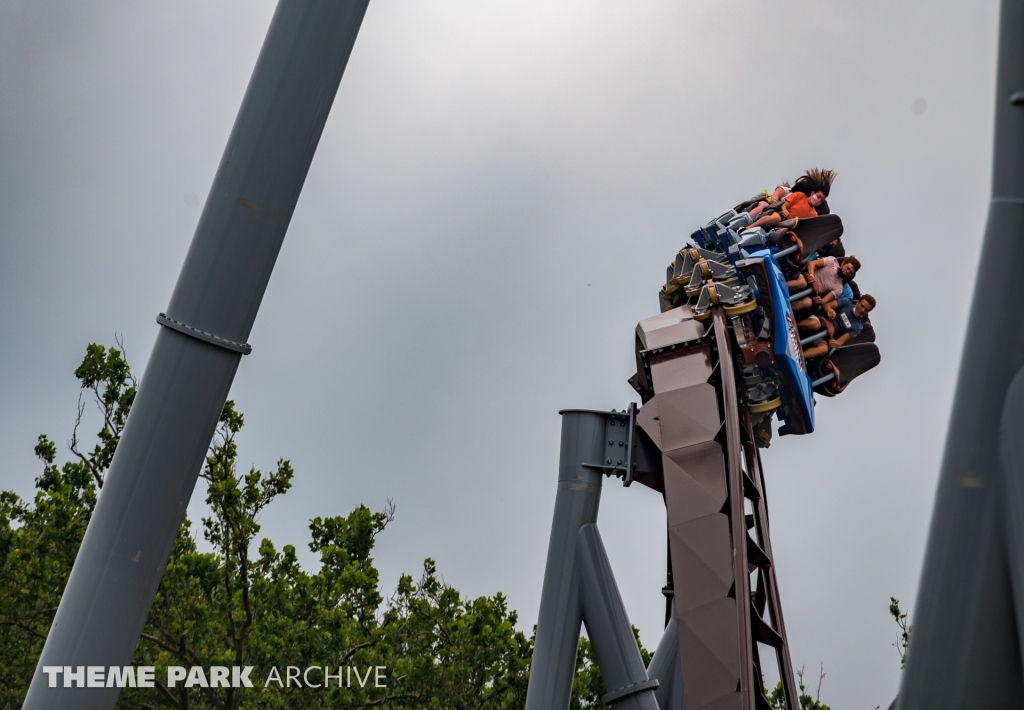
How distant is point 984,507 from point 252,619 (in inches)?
589

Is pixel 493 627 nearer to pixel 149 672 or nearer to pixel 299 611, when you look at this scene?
pixel 299 611

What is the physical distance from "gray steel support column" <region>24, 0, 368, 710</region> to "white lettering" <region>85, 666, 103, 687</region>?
23mm

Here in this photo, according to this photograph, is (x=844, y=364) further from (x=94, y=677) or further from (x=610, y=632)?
(x=94, y=677)

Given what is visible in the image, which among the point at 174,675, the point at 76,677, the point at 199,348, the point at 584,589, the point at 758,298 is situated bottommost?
the point at 76,677

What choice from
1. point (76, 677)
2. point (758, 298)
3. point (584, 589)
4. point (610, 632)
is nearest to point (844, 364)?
point (758, 298)

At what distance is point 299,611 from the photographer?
1583cm

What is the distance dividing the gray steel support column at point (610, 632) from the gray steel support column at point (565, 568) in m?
0.11

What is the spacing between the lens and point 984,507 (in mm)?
2867

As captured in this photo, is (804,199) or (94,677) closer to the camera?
(94,677)

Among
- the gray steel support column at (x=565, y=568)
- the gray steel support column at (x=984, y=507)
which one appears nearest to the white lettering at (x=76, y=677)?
the gray steel support column at (x=984, y=507)

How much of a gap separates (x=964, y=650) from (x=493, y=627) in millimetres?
13724

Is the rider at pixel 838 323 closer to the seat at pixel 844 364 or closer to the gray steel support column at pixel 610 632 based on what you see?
the seat at pixel 844 364

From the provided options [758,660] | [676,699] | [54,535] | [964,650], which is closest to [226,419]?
[54,535]

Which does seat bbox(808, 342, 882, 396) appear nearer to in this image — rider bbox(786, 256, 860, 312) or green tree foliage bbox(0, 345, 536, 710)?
rider bbox(786, 256, 860, 312)
